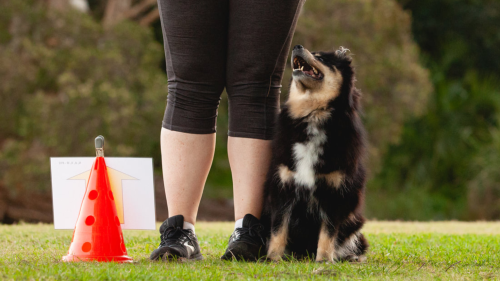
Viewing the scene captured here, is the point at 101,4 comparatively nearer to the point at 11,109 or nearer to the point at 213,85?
the point at 11,109

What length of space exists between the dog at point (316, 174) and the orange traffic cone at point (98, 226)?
745mm

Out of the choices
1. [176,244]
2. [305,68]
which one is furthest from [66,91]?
[176,244]

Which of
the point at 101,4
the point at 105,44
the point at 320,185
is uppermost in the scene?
the point at 101,4

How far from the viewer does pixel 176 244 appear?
2596 millimetres

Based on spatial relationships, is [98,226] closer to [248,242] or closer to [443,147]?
[248,242]

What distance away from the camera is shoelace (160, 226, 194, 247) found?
2.63 metres

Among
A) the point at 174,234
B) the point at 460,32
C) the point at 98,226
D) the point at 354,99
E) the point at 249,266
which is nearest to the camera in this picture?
the point at 249,266

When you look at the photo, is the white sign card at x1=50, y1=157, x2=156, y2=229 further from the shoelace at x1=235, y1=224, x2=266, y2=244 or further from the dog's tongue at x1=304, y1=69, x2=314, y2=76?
the dog's tongue at x1=304, y1=69, x2=314, y2=76

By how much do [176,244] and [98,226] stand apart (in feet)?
1.18

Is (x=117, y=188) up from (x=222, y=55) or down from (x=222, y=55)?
down

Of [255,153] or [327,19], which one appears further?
[327,19]

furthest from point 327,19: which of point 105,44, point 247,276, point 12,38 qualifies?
point 247,276

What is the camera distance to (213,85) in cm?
272

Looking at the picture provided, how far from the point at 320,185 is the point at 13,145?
8.11 m
